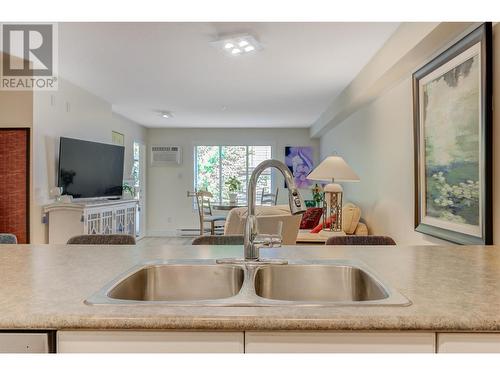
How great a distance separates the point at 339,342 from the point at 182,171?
798cm

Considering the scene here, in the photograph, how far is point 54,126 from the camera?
4.41 m

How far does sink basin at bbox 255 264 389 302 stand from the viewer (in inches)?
52.7

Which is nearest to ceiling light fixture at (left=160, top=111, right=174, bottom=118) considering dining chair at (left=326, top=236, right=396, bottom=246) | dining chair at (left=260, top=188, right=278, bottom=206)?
dining chair at (left=260, top=188, right=278, bottom=206)

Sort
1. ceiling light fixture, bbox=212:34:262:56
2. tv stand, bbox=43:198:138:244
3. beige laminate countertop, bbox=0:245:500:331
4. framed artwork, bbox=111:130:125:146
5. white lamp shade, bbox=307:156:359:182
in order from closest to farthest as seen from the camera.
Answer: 1. beige laminate countertop, bbox=0:245:500:331
2. ceiling light fixture, bbox=212:34:262:56
3. white lamp shade, bbox=307:156:359:182
4. tv stand, bbox=43:198:138:244
5. framed artwork, bbox=111:130:125:146

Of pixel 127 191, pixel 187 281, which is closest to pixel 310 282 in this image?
pixel 187 281

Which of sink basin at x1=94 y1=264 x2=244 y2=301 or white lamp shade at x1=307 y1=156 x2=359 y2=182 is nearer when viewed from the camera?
sink basin at x1=94 y1=264 x2=244 y2=301

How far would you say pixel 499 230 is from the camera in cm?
201

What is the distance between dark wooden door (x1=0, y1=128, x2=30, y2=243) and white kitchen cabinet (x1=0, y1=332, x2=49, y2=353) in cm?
369

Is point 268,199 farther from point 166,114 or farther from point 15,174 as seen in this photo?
point 15,174

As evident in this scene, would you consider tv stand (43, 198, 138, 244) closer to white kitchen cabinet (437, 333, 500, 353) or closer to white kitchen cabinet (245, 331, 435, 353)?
white kitchen cabinet (245, 331, 435, 353)

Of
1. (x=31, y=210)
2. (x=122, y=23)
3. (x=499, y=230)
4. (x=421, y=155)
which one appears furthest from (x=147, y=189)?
(x=499, y=230)

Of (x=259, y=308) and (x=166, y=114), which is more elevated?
(x=166, y=114)

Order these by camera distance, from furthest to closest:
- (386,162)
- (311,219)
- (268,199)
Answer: (268,199) → (311,219) → (386,162)
